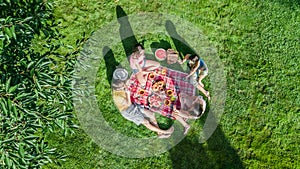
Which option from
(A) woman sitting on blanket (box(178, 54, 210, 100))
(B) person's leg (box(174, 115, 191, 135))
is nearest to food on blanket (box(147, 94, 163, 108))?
(B) person's leg (box(174, 115, 191, 135))

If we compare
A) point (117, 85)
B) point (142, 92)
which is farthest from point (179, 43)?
point (117, 85)

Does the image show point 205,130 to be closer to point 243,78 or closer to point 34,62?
point 243,78

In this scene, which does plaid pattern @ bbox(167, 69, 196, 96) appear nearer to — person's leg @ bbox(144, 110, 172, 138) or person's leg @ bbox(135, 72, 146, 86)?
person's leg @ bbox(135, 72, 146, 86)

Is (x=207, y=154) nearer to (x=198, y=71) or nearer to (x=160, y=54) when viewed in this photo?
(x=198, y=71)

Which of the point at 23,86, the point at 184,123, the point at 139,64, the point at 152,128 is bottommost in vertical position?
the point at 184,123

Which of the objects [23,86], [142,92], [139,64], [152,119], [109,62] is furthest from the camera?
[109,62]
